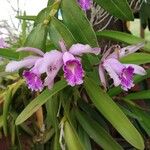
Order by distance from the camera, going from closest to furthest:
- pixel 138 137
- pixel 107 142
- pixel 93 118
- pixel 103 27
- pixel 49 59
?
pixel 49 59
pixel 138 137
pixel 107 142
pixel 93 118
pixel 103 27

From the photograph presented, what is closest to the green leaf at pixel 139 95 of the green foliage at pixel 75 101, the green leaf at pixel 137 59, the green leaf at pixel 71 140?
the green foliage at pixel 75 101

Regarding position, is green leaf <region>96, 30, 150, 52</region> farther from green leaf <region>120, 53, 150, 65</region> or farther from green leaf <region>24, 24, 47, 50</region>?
green leaf <region>24, 24, 47, 50</region>

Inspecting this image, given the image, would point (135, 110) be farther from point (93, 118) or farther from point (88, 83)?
point (88, 83)

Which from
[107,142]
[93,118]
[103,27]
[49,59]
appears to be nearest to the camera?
[49,59]

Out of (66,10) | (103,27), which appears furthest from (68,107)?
(103,27)

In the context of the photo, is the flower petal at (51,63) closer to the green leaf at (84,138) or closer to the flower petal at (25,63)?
the flower petal at (25,63)

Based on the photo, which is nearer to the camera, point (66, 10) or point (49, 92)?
point (66, 10)

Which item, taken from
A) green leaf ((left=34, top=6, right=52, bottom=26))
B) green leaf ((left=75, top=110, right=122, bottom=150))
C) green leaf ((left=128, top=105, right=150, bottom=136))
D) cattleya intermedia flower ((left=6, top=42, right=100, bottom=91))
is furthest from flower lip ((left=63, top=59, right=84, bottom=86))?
green leaf ((left=128, top=105, right=150, bottom=136))
